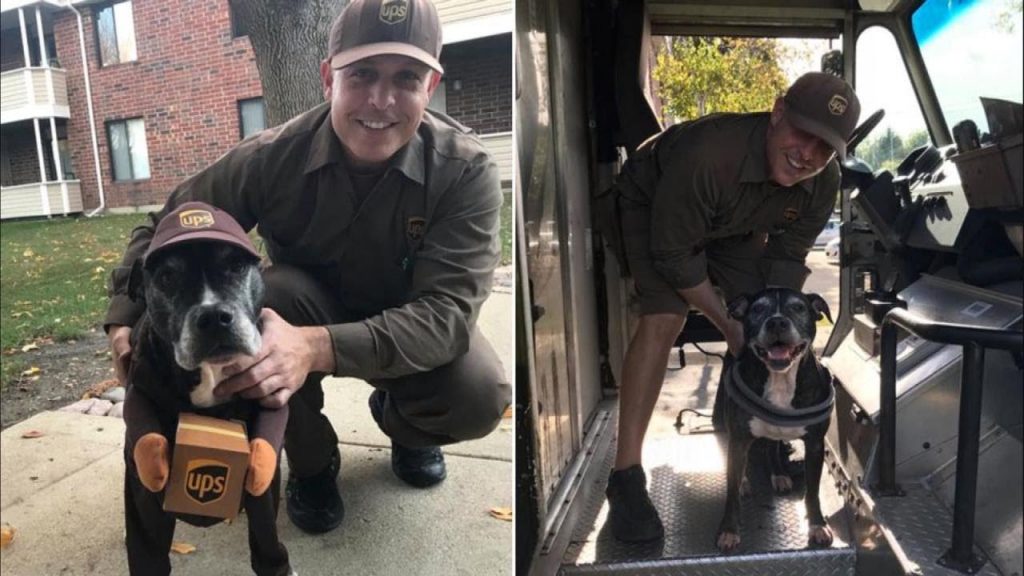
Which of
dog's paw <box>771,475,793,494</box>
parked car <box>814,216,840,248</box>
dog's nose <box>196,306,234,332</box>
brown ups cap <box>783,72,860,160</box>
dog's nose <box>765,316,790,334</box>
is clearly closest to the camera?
dog's nose <box>196,306,234,332</box>

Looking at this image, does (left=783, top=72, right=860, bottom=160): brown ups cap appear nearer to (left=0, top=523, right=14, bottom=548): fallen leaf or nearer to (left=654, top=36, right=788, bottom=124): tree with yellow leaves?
(left=654, top=36, right=788, bottom=124): tree with yellow leaves

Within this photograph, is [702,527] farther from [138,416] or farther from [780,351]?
[138,416]

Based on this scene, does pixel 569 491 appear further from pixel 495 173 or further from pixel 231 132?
pixel 231 132

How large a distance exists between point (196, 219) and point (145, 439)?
35cm

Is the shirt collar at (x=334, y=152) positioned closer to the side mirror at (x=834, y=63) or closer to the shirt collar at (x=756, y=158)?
the shirt collar at (x=756, y=158)

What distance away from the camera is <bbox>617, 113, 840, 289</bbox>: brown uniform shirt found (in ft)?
7.84

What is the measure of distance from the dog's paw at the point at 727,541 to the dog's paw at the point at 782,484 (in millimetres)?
419

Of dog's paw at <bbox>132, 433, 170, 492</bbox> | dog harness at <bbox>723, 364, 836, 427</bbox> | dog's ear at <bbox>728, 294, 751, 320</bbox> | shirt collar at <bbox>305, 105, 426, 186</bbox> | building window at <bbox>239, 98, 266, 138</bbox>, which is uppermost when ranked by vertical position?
building window at <bbox>239, 98, 266, 138</bbox>

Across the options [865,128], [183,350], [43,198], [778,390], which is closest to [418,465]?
[183,350]

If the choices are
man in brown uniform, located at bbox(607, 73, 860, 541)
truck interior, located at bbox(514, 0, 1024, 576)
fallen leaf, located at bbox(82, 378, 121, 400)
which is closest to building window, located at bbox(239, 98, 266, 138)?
fallen leaf, located at bbox(82, 378, 121, 400)

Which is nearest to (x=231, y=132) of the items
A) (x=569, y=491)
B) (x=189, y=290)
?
(x=189, y=290)

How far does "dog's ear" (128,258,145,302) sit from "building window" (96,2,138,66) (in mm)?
326

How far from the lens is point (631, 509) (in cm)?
239

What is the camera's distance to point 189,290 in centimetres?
112
